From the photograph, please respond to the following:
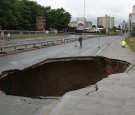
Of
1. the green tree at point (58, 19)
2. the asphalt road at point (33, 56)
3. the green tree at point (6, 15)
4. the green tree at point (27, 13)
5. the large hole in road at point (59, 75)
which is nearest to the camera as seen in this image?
the large hole in road at point (59, 75)

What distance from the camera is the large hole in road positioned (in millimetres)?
16788

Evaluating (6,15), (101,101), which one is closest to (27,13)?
(6,15)

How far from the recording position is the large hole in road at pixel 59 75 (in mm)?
16788

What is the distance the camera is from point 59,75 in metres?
23.0

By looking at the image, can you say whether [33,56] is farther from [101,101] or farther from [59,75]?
[101,101]

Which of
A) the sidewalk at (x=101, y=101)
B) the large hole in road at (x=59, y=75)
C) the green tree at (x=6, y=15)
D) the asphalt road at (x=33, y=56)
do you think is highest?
the green tree at (x=6, y=15)

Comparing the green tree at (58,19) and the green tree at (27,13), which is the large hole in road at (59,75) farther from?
the green tree at (58,19)

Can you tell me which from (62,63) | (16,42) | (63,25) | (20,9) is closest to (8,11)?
(20,9)

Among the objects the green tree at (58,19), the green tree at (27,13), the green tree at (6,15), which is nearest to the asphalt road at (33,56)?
the green tree at (6,15)

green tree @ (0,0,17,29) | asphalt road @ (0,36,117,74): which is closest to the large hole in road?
asphalt road @ (0,36,117,74)

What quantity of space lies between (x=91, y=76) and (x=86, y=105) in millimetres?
15060

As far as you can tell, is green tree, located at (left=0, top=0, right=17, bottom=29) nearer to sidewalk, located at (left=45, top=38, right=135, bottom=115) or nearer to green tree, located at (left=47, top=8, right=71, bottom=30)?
green tree, located at (left=47, top=8, right=71, bottom=30)

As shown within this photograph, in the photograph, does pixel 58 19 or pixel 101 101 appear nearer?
pixel 101 101

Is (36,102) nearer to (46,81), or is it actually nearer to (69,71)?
(46,81)
